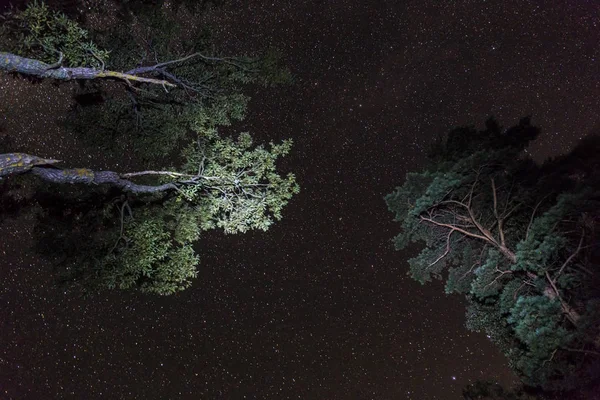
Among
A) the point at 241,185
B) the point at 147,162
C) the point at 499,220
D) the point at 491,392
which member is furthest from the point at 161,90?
the point at 491,392

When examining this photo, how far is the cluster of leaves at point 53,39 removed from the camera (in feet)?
21.0

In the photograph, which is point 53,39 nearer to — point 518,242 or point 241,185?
point 241,185

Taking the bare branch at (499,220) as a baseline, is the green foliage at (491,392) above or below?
below

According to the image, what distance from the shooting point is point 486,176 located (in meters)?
9.02

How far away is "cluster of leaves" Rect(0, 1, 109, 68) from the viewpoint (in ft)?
21.0

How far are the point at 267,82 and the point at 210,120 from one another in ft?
5.48

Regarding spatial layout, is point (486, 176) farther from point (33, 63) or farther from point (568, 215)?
point (33, 63)

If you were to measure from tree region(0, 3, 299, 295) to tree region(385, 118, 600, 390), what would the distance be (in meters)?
3.83

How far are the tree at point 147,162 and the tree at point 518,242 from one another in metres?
3.83

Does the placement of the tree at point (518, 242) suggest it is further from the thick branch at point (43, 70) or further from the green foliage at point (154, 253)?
the thick branch at point (43, 70)

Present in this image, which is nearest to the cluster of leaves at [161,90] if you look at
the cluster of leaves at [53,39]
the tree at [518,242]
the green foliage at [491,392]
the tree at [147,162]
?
the tree at [147,162]

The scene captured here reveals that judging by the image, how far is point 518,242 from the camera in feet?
28.7

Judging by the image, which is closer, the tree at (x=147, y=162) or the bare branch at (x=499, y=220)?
the tree at (x=147, y=162)

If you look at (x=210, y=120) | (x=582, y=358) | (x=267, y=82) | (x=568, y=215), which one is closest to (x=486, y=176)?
(x=568, y=215)
